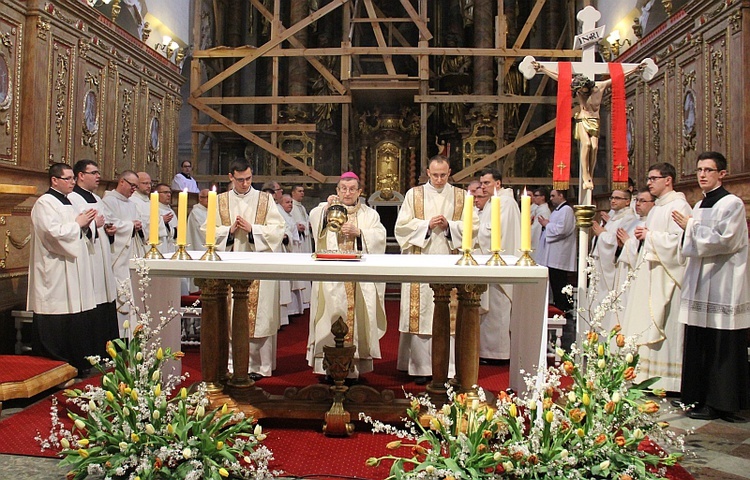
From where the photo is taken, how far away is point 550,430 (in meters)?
3.15

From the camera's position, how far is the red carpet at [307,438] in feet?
12.4

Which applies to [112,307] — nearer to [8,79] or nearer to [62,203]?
[62,203]

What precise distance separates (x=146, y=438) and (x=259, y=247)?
2.65 m

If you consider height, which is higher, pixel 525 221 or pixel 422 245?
pixel 525 221

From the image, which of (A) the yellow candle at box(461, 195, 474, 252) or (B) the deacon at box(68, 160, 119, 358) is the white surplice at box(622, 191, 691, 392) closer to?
(A) the yellow candle at box(461, 195, 474, 252)

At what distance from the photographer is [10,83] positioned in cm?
783

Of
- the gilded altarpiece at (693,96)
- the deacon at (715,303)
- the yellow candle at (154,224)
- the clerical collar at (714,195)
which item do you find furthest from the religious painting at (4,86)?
the gilded altarpiece at (693,96)

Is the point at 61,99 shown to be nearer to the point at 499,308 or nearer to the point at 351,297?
the point at 351,297

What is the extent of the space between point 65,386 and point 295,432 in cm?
238

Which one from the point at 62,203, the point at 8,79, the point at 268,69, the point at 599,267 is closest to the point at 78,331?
the point at 62,203

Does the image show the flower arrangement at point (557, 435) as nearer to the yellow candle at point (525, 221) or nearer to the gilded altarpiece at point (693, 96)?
the yellow candle at point (525, 221)

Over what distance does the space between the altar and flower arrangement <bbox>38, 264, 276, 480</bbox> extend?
74cm

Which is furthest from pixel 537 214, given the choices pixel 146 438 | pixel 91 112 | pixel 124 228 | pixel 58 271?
pixel 146 438

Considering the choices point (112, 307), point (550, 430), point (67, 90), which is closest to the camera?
point (550, 430)
